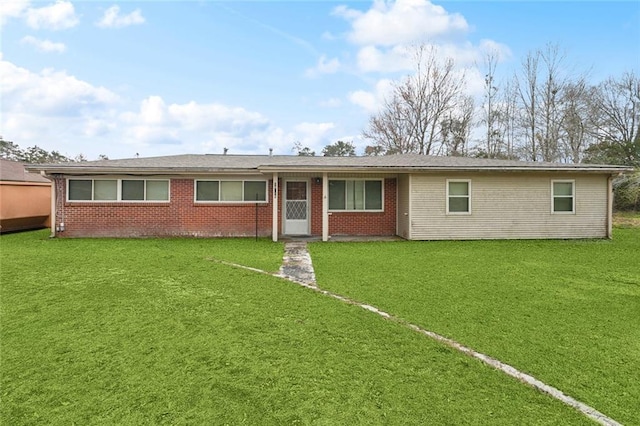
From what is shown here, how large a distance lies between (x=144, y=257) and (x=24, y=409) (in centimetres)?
598

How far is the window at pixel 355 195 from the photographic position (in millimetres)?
12312

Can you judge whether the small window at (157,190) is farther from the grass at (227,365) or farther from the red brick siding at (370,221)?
the grass at (227,365)

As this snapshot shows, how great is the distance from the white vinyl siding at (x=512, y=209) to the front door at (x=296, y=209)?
11.9 feet

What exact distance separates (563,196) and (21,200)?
1889 cm

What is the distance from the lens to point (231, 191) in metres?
11.9

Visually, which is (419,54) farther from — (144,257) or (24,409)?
(24,409)

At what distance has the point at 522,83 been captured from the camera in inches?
1065

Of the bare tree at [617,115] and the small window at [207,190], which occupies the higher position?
the bare tree at [617,115]

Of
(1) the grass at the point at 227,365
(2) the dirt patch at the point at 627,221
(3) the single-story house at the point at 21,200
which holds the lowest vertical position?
(1) the grass at the point at 227,365

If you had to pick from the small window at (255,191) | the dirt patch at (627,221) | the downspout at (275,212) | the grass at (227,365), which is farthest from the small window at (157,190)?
the dirt patch at (627,221)

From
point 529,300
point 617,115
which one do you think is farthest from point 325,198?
point 617,115

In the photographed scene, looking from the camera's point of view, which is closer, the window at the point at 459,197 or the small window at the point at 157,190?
the window at the point at 459,197

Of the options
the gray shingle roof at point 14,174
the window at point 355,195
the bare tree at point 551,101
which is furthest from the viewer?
the bare tree at point 551,101

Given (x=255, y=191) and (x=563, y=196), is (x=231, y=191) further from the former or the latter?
(x=563, y=196)
